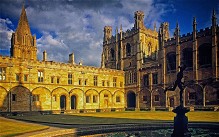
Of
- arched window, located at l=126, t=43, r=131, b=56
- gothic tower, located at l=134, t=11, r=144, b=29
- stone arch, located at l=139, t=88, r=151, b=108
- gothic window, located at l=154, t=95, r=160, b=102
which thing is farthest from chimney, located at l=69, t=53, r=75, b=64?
gothic window, located at l=154, t=95, r=160, b=102

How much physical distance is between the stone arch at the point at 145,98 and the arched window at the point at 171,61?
24.4 feet

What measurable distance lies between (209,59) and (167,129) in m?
26.7

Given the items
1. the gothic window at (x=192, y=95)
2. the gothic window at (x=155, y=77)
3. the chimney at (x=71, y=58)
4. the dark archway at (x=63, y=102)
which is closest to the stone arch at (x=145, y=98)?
the gothic window at (x=155, y=77)

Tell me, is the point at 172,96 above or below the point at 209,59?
below

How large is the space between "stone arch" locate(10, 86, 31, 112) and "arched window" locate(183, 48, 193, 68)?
30.1 meters

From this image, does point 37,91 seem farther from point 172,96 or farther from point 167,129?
point 167,129

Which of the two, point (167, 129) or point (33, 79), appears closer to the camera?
point (167, 129)

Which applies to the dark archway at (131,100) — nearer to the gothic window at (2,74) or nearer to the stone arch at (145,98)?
the stone arch at (145,98)

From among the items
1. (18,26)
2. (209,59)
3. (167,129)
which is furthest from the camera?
(18,26)

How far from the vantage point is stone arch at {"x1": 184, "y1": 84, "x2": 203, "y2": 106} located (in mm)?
38812

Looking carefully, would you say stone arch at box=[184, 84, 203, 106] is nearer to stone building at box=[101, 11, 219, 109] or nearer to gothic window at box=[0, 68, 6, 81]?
stone building at box=[101, 11, 219, 109]

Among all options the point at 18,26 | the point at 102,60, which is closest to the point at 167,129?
the point at 102,60

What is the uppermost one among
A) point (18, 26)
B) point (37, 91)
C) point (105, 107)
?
point (18, 26)

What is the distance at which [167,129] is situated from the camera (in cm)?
1638
